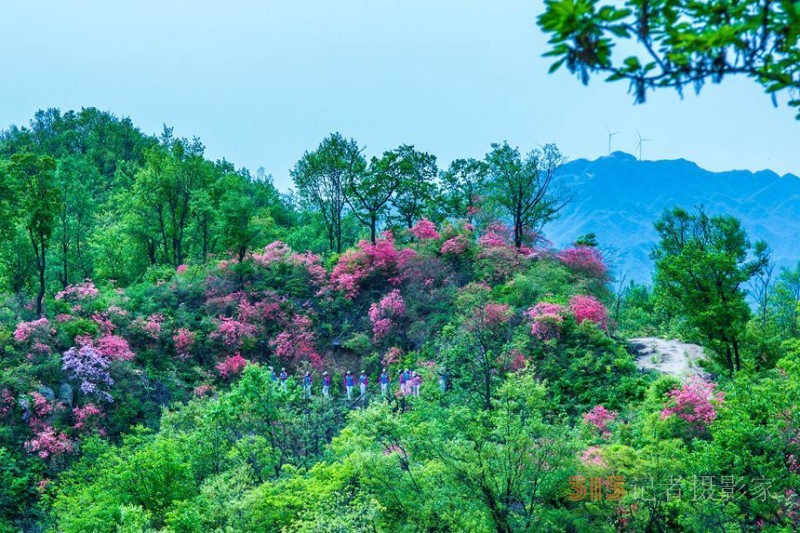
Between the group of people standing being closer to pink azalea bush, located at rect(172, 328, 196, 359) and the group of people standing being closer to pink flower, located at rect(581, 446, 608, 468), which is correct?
pink azalea bush, located at rect(172, 328, 196, 359)

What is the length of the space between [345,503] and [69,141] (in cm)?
5701

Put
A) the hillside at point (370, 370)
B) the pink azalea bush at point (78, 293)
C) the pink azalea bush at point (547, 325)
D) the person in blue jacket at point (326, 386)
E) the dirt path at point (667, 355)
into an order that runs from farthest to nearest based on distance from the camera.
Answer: the pink azalea bush at point (78, 293) → the person in blue jacket at point (326, 386) → the pink azalea bush at point (547, 325) → the dirt path at point (667, 355) → the hillside at point (370, 370)

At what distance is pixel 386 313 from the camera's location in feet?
92.1

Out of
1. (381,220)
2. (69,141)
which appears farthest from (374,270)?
(69,141)

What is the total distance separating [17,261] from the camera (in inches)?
1113

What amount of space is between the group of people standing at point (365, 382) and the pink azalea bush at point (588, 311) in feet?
20.9

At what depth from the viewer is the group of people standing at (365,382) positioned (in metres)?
22.5

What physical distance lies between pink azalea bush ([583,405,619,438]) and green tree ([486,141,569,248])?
554 inches

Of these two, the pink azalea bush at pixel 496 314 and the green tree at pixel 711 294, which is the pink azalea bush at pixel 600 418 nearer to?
the green tree at pixel 711 294

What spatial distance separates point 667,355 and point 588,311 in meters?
3.54

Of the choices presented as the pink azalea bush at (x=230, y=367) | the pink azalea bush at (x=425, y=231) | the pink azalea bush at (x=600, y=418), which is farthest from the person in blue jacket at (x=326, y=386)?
the pink azalea bush at (x=425, y=231)

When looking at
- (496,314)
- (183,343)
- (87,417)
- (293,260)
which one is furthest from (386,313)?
(87,417)

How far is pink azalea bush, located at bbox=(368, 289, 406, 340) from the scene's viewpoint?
27.5 metres

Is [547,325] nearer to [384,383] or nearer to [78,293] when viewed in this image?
[384,383]
